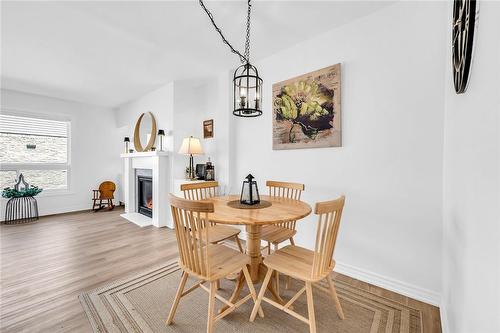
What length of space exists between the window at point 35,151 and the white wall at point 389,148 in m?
5.25

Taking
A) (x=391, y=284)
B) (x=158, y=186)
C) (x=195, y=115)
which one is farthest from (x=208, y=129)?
(x=391, y=284)

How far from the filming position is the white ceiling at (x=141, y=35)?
202 cm

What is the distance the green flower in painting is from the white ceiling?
0.58 meters

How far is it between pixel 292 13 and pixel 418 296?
2776 mm

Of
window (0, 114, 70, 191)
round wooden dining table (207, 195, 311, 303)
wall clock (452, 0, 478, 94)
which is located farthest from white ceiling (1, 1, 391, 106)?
round wooden dining table (207, 195, 311, 303)

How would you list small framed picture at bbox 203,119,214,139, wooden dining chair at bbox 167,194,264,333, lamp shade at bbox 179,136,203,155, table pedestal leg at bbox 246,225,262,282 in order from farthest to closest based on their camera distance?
small framed picture at bbox 203,119,214,139
lamp shade at bbox 179,136,203,155
table pedestal leg at bbox 246,225,262,282
wooden dining chair at bbox 167,194,264,333

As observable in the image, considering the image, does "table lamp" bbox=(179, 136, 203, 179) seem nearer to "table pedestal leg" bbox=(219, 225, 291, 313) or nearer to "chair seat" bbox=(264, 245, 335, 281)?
"table pedestal leg" bbox=(219, 225, 291, 313)

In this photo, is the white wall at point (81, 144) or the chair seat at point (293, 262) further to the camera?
the white wall at point (81, 144)

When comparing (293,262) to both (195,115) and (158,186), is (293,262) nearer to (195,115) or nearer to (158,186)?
(158,186)

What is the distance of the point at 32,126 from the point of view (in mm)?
4363

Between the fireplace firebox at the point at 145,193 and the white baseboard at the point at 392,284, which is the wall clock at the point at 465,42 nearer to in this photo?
the white baseboard at the point at 392,284

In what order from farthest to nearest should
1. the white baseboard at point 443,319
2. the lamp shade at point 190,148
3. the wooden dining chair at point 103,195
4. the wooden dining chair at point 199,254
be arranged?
the wooden dining chair at point 103,195 < the lamp shade at point 190,148 < the white baseboard at point 443,319 < the wooden dining chair at point 199,254

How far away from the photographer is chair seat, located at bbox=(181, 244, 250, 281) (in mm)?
1372

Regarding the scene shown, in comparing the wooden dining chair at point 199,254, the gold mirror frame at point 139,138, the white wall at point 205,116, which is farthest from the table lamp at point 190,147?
the wooden dining chair at point 199,254
